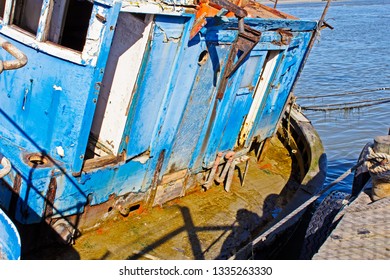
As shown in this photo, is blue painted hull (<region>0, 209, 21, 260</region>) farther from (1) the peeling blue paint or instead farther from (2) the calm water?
(2) the calm water

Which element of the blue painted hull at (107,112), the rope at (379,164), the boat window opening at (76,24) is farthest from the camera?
the boat window opening at (76,24)

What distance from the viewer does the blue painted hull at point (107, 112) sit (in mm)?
4680

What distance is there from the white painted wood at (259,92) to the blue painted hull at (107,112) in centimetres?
78

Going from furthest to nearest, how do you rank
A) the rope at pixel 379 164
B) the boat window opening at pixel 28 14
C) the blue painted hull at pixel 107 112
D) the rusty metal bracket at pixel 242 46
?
1. the rusty metal bracket at pixel 242 46
2. the boat window opening at pixel 28 14
3. the blue painted hull at pixel 107 112
4. the rope at pixel 379 164

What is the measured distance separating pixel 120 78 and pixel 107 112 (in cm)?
46

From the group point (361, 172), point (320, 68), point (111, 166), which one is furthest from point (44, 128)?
point (320, 68)

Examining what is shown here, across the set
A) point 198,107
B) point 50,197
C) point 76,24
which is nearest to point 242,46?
point 198,107

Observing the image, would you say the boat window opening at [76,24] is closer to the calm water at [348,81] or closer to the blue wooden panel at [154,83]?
the blue wooden panel at [154,83]

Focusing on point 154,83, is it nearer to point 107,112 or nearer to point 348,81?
point 107,112

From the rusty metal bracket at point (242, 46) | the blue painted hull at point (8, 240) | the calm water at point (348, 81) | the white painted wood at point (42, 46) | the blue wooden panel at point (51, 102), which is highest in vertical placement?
the rusty metal bracket at point (242, 46)

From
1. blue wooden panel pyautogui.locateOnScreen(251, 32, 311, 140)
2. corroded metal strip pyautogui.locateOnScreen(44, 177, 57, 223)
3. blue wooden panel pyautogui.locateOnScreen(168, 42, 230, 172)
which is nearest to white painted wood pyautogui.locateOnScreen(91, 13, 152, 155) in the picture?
corroded metal strip pyautogui.locateOnScreen(44, 177, 57, 223)

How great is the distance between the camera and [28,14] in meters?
5.38

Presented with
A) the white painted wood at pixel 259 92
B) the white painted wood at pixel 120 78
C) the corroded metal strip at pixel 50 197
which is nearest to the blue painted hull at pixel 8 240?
the corroded metal strip at pixel 50 197

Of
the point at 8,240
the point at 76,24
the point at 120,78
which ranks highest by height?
the point at 76,24
